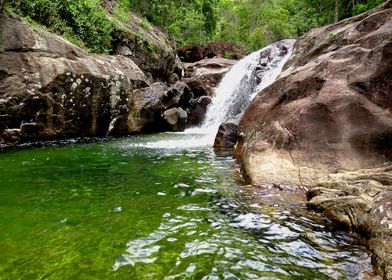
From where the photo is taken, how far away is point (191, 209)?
18.0 ft

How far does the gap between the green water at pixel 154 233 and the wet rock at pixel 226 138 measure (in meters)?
3.96

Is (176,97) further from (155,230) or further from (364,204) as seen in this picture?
(364,204)

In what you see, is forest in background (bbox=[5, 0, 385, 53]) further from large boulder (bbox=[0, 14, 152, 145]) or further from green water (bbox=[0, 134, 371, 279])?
green water (bbox=[0, 134, 371, 279])

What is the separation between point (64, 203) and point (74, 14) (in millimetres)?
13201

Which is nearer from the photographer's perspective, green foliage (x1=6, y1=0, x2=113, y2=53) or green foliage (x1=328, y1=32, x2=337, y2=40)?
green foliage (x1=328, y1=32, x2=337, y2=40)

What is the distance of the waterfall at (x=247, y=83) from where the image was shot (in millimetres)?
19062

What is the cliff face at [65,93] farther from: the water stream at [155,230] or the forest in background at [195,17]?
the water stream at [155,230]

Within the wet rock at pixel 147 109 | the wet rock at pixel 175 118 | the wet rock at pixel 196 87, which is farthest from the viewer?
the wet rock at pixel 196 87

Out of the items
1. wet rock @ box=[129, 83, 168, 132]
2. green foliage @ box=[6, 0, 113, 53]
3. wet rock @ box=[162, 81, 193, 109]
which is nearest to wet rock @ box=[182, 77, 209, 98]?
wet rock @ box=[162, 81, 193, 109]

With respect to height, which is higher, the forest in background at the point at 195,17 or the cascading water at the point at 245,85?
the forest in background at the point at 195,17

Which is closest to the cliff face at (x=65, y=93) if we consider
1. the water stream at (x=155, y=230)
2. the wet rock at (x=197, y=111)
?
the wet rock at (x=197, y=111)

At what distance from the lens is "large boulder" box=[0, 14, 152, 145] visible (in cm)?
1123

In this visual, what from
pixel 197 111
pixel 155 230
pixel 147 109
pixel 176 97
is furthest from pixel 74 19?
pixel 155 230

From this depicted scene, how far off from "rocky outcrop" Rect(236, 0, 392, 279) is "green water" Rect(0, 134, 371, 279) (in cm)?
78
